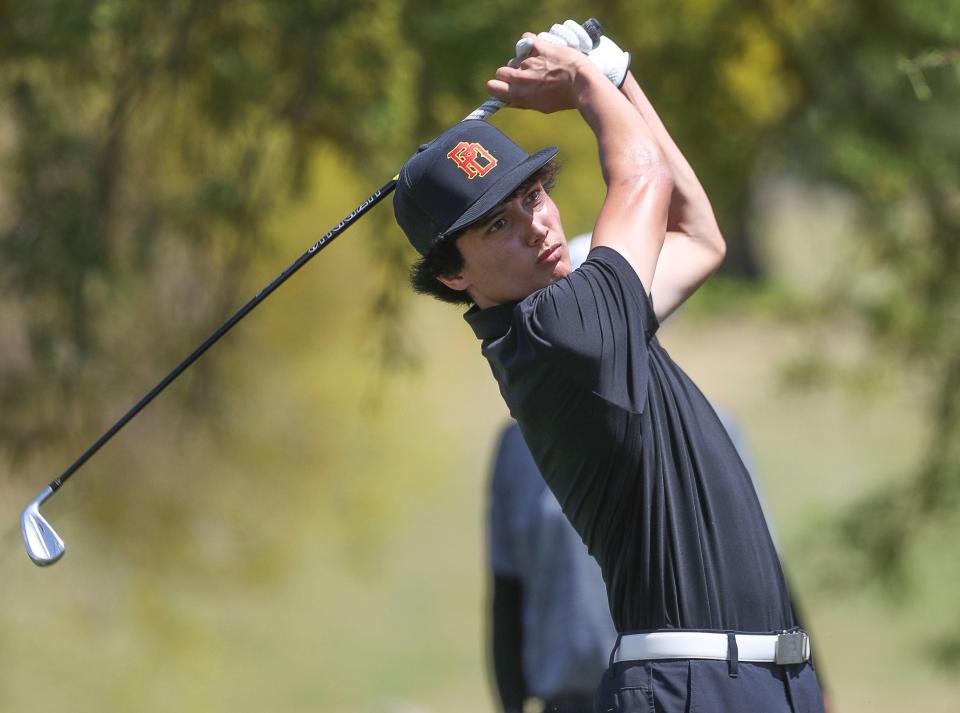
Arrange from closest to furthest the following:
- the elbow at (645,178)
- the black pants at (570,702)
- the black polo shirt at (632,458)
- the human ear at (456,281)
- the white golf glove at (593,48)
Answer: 1. the black polo shirt at (632,458)
2. the elbow at (645,178)
3. the human ear at (456,281)
4. the white golf glove at (593,48)
5. the black pants at (570,702)

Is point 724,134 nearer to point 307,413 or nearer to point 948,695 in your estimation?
point 307,413

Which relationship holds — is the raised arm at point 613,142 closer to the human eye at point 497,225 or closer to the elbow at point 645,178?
the elbow at point 645,178

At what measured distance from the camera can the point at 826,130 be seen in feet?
17.1

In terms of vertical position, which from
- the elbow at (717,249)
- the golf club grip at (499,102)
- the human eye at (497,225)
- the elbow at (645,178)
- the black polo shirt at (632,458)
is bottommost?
the black polo shirt at (632,458)

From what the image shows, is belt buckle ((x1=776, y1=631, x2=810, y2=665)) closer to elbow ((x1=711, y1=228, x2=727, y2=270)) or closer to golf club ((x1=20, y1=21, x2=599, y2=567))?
elbow ((x1=711, y1=228, x2=727, y2=270))

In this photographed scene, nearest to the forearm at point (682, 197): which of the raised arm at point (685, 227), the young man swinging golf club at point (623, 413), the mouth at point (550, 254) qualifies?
the raised arm at point (685, 227)

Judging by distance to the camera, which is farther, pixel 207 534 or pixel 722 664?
pixel 207 534

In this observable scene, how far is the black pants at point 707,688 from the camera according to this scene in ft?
7.08

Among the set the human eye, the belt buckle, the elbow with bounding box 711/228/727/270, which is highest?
the human eye

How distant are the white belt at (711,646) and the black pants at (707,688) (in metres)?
0.01

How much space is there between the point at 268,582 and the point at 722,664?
20.1 ft

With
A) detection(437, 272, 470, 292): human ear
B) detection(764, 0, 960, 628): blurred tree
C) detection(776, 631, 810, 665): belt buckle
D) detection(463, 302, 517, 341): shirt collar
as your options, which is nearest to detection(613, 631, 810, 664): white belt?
detection(776, 631, 810, 665): belt buckle

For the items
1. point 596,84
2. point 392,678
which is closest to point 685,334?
point 392,678

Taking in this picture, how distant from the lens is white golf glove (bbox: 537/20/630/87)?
2.48 m
